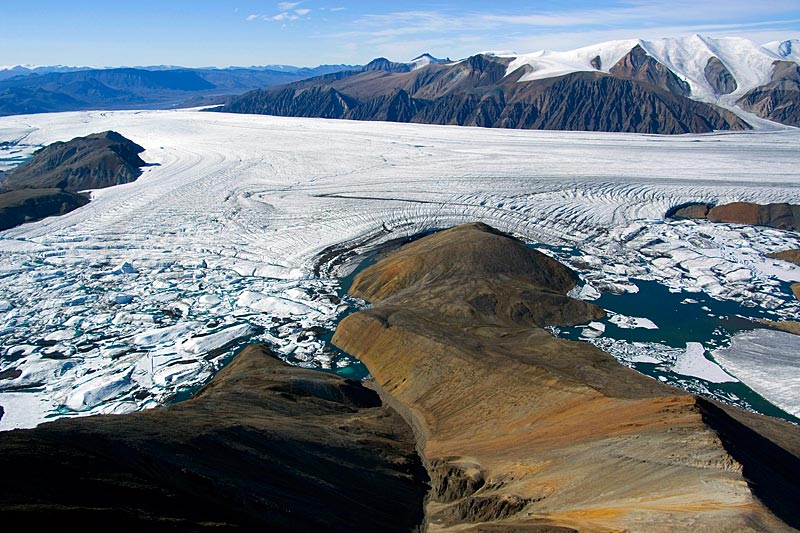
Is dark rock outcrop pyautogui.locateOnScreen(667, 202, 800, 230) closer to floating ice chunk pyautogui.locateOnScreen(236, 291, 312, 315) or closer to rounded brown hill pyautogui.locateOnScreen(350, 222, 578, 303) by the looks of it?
rounded brown hill pyautogui.locateOnScreen(350, 222, 578, 303)

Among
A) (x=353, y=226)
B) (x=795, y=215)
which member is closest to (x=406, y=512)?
(x=353, y=226)

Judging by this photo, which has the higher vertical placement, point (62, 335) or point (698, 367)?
point (62, 335)

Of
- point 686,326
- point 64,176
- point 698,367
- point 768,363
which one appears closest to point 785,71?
point 686,326

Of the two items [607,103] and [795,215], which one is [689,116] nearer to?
[607,103]

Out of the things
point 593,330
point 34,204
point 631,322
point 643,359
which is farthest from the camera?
point 34,204

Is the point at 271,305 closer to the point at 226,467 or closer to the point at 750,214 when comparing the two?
the point at 226,467
